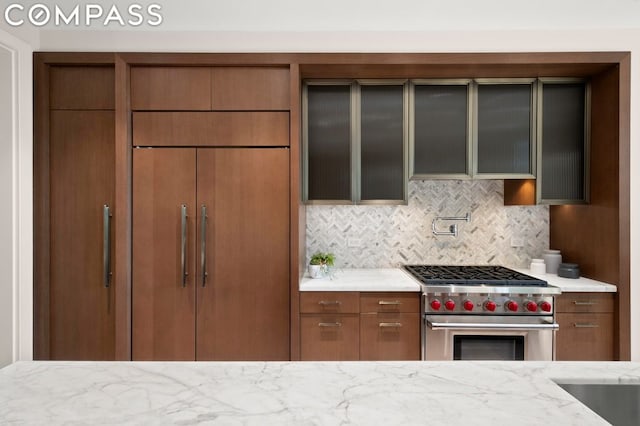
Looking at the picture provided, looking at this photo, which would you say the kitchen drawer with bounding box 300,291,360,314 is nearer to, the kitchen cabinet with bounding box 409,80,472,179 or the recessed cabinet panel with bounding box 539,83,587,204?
the kitchen cabinet with bounding box 409,80,472,179

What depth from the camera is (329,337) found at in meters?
2.51

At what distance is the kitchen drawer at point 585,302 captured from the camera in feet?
8.16

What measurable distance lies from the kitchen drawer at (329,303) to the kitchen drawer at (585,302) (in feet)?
4.34

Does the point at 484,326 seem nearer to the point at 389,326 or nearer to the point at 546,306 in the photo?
the point at 546,306

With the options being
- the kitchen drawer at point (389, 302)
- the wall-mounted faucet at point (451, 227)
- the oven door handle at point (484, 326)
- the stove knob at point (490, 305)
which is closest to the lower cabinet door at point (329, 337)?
the kitchen drawer at point (389, 302)

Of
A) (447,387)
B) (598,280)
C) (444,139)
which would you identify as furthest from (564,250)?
(447,387)

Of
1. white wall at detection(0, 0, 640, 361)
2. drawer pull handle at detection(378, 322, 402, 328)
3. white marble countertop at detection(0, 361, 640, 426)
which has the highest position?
white wall at detection(0, 0, 640, 361)

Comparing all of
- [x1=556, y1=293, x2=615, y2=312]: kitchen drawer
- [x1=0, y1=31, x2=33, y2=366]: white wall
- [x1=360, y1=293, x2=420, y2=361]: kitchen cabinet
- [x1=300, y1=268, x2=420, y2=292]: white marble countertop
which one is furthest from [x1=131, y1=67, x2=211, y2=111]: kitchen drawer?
[x1=556, y1=293, x2=615, y2=312]: kitchen drawer

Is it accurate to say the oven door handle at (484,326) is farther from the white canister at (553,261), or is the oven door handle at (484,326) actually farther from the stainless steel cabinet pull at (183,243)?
the stainless steel cabinet pull at (183,243)

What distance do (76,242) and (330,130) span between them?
1.90m

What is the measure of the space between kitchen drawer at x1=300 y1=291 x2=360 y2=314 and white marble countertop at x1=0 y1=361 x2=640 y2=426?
1.40 meters

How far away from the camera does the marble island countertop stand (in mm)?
2488

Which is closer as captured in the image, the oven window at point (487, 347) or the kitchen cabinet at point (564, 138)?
the oven window at point (487, 347)

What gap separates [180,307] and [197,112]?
4.29 ft
